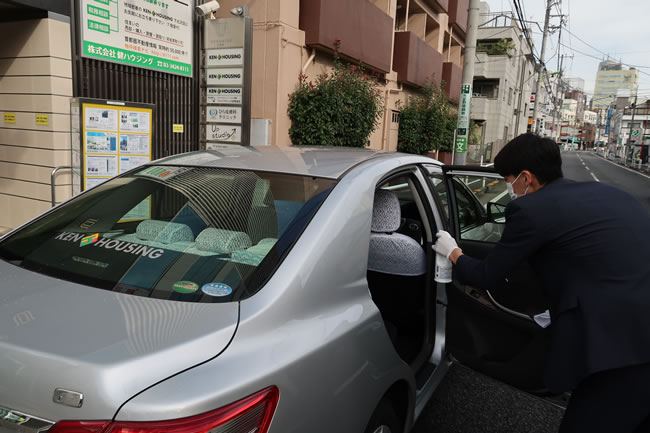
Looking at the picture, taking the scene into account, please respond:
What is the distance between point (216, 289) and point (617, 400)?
1.52 meters

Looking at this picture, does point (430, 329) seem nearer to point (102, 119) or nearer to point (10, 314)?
point (10, 314)

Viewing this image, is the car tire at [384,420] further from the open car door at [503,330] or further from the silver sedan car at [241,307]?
the open car door at [503,330]

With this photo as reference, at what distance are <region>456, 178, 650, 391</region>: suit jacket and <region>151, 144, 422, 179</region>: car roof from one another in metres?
0.79

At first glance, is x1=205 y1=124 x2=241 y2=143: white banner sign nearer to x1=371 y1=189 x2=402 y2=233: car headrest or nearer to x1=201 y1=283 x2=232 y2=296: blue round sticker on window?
x1=371 y1=189 x2=402 y2=233: car headrest

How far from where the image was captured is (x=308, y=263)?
159cm

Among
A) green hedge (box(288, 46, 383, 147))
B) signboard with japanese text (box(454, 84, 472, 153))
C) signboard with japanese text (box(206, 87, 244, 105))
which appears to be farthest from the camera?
signboard with japanese text (box(454, 84, 472, 153))

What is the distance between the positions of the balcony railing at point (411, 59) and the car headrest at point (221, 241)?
14.2 m

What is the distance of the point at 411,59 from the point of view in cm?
1528

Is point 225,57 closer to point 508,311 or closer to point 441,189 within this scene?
point 441,189

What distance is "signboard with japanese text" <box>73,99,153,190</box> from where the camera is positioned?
5699 mm

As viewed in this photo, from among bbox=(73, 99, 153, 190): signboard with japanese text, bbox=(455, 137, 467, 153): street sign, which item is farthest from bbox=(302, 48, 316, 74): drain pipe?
bbox=(73, 99, 153, 190): signboard with japanese text

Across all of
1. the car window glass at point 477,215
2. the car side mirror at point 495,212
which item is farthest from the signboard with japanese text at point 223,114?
the car side mirror at point 495,212

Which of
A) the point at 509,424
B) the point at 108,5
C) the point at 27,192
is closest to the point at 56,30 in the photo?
the point at 108,5

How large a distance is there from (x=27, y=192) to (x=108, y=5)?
2712 millimetres
